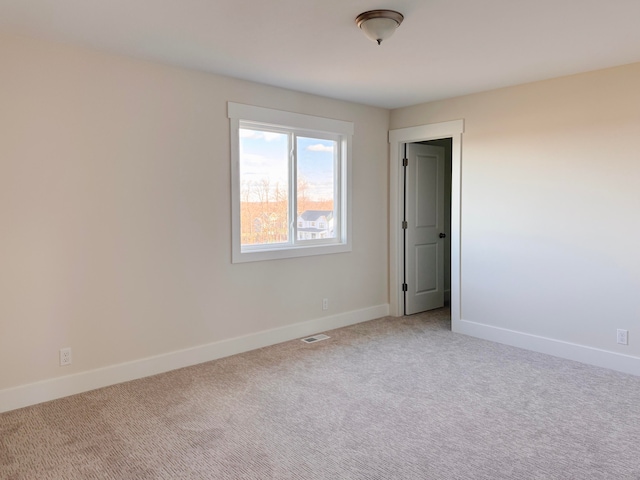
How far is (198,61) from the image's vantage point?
11.3ft

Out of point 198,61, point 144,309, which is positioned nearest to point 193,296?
point 144,309

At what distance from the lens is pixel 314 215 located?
186 inches

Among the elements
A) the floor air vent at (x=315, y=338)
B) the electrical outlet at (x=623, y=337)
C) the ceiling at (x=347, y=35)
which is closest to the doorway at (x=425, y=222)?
the floor air vent at (x=315, y=338)

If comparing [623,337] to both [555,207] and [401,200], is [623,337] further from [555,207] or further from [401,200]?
[401,200]

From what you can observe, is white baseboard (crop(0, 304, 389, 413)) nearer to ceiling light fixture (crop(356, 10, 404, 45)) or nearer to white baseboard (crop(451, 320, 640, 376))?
white baseboard (crop(451, 320, 640, 376))

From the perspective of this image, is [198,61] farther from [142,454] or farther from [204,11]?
[142,454]

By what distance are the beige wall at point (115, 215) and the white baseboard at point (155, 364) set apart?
0.18ft

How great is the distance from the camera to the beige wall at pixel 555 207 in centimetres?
357

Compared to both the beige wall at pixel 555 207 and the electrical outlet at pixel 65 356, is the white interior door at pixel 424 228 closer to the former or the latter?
the beige wall at pixel 555 207

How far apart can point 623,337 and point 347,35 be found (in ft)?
10.2

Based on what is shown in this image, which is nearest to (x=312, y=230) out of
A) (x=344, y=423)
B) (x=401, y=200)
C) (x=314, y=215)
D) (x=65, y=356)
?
(x=314, y=215)

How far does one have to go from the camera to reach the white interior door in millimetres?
5348

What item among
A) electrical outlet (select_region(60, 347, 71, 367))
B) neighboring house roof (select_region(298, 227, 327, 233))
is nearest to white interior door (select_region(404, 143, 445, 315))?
neighboring house roof (select_region(298, 227, 327, 233))

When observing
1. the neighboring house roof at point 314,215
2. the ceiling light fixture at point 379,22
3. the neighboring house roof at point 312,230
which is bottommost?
the neighboring house roof at point 312,230
